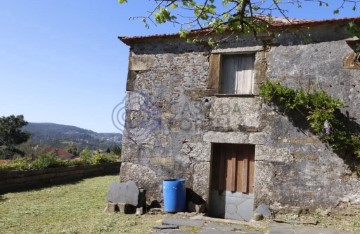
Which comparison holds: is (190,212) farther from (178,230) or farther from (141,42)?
(141,42)

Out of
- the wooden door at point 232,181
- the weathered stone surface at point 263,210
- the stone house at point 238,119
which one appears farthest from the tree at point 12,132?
the weathered stone surface at point 263,210

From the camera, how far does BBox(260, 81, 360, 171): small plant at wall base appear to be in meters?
7.55

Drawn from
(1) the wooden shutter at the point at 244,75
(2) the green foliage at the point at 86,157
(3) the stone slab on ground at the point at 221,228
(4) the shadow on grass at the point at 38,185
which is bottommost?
(4) the shadow on grass at the point at 38,185

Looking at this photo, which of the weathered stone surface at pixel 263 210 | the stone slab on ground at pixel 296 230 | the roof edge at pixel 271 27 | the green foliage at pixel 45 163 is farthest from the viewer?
the green foliage at pixel 45 163

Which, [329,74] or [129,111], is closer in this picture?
[329,74]

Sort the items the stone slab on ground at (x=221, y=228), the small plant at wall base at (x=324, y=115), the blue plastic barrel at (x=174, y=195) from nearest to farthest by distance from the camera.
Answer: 1. the stone slab on ground at (x=221, y=228)
2. the small plant at wall base at (x=324, y=115)
3. the blue plastic barrel at (x=174, y=195)

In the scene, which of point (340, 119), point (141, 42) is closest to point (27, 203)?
point (141, 42)

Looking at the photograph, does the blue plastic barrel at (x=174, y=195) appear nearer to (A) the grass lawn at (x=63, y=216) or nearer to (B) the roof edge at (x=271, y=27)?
(A) the grass lawn at (x=63, y=216)

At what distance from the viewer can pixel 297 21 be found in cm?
827

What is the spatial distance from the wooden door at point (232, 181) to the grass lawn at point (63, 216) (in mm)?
1671

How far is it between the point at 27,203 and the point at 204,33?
664 centimetres

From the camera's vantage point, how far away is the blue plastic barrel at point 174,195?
8.48 m

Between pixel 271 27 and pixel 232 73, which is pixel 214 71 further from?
pixel 271 27

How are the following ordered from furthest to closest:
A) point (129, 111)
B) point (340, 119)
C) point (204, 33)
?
point (129, 111), point (204, 33), point (340, 119)
